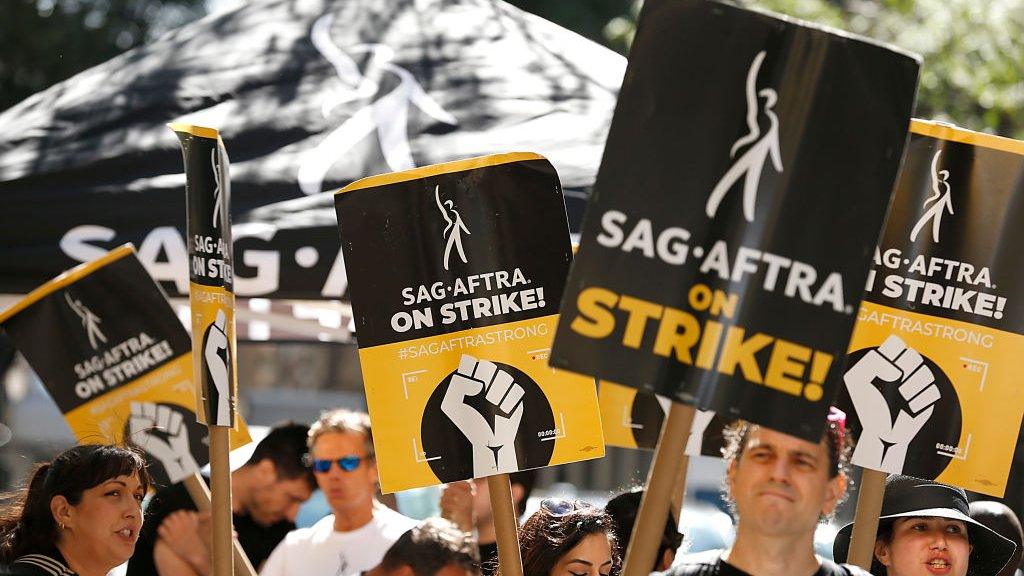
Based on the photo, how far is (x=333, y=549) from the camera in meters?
5.54

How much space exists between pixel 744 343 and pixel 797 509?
0.40 m

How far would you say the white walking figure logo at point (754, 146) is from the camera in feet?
9.68

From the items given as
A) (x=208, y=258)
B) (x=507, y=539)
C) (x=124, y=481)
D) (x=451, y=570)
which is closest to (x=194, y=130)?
(x=208, y=258)

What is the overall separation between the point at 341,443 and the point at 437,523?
1.50m

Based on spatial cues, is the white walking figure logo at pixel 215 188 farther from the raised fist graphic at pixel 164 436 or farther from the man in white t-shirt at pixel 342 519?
the man in white t-shirt at pixel 342 519

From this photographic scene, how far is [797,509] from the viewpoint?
3.04 metres

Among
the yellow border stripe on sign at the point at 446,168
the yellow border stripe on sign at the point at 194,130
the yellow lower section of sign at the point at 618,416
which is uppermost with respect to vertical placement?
the yellow border stripe on sign at the point at 446,168

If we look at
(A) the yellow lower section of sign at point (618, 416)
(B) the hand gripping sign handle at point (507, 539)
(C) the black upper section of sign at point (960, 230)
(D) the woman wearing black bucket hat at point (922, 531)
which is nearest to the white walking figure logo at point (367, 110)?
(A) the yellow lower section of sign at point (618, 416)

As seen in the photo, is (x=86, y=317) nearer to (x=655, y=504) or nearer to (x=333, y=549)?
(x=333, y=549)

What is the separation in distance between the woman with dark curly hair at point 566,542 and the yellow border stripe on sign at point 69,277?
5.75 feet

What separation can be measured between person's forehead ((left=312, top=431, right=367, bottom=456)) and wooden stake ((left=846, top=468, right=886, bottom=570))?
8.22 ft

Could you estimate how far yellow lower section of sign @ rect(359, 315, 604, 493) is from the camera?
12.3 ft

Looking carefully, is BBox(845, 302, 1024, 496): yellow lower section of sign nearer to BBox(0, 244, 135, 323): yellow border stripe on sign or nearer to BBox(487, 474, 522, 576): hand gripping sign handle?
BBox(487, 474, 522, 576): hand gripping sign handle

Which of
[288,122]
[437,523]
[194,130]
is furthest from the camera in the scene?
[288,122]
